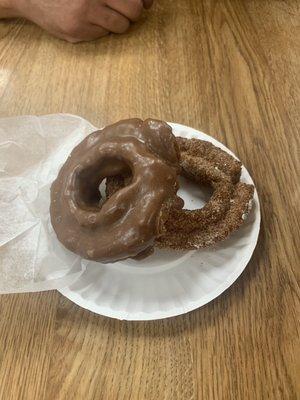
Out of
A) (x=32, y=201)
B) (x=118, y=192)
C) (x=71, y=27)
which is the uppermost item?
(x=118, y=192)

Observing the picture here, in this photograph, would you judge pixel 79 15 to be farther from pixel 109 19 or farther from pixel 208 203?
pixel 208 203

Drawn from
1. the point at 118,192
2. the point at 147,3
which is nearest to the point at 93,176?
the point at 118,192

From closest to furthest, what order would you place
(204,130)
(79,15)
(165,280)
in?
(165,280), (204,130), (79,15)

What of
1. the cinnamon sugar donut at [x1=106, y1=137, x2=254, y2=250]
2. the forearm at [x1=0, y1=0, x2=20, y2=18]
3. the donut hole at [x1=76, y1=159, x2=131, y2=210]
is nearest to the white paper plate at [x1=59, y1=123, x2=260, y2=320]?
the cinnamon sugar donut at [x1=106, y1=137, x2=254, y2=250]

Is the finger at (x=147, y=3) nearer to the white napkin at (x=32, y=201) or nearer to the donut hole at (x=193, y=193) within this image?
the white napkin at (x=32, y=201)

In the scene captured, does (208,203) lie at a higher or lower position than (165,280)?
higher

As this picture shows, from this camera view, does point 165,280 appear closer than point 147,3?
Yes

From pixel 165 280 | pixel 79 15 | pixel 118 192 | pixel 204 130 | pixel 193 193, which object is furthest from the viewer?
pixel 79 15
